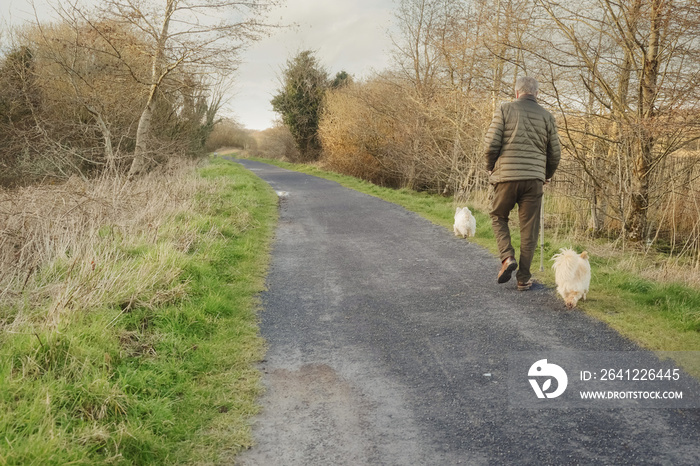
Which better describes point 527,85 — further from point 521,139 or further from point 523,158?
point 523,158

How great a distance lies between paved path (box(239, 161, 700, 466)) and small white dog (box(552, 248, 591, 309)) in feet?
0.57

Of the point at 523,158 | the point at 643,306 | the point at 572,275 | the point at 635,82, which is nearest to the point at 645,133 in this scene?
the point at 635,82

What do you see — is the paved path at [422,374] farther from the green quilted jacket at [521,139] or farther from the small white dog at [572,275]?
the green quilted jacket at [521,139]

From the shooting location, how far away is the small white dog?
16.5 feet

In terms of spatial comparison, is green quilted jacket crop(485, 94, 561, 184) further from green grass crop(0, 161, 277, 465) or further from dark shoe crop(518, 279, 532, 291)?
green grass crop(0, 161, 277, 465)

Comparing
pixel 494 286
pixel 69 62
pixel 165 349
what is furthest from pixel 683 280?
pixel 69 62

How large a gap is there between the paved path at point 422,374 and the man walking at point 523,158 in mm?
492

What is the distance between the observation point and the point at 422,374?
→ 376cm

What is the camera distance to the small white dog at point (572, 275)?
5.02 meters

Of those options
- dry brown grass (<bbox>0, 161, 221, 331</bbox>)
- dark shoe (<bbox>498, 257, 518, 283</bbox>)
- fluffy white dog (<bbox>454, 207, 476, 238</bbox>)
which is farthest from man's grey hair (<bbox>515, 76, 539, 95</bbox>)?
dry brown grass (<bbox>0, 161, 221, 331</bbox>)

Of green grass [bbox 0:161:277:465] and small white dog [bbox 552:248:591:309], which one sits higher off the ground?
small white dog [bbox 552:248:591:309]

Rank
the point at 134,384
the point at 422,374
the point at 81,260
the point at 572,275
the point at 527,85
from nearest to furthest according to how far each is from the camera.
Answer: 1. the point at 134,384
2. the point at 422,374
3. the point at 572,275
4. the point at 81,260
5. the point at 527,85

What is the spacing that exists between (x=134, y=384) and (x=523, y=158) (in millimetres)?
4616

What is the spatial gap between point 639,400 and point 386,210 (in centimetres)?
978
